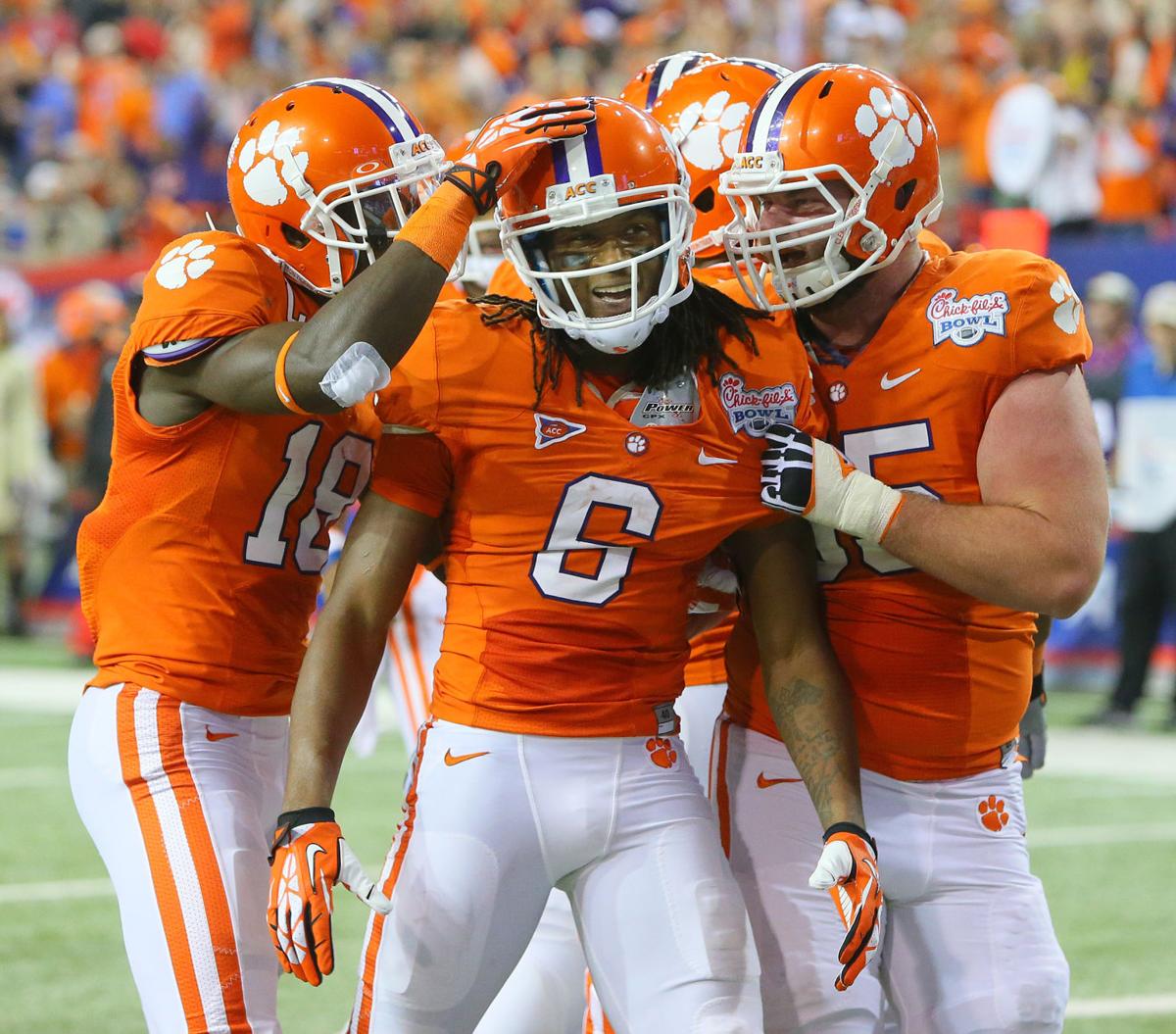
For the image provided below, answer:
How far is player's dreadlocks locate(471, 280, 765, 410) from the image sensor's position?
9.67 feet

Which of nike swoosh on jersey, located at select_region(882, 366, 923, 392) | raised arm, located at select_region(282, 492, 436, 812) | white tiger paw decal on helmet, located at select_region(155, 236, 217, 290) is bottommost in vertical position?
raised arm, located at select_region(282, 492, 436, 812)

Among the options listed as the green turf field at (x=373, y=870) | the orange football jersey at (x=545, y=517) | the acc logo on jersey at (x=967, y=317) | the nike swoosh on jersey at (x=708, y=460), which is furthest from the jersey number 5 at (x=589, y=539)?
the green turf field at (x=373, y=870)

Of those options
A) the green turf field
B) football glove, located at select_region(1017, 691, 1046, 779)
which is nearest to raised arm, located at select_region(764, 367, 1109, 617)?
football glove, located at select_region(1017, 691, 1046, 779)

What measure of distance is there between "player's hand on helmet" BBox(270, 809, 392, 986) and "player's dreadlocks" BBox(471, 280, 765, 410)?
2.42ft

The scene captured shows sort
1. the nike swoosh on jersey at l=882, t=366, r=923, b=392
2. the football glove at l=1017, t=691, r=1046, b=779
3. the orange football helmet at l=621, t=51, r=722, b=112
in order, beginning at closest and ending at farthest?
the nike swoosh on jersey at l=882, t=366, r=923, b=392 → the football glove at l=1017, t=691, r=1046, b=779 → the orange football helmet at l=621, t=51, r=722, b=112

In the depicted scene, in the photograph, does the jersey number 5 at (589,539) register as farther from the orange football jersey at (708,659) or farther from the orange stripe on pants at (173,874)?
the orange football jersey at (708,659)

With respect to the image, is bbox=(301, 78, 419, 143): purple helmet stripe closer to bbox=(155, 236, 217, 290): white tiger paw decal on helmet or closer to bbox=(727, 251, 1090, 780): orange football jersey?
bbox=(155, 236, 217, 290): white tiger paw decal on helmet

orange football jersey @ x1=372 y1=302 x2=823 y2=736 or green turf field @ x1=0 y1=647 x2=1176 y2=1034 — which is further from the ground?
orange football jersey @ x1=372 y1=302 x2=823 y2=736

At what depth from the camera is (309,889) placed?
2637 millimetres

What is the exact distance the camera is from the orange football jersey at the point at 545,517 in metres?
2.89

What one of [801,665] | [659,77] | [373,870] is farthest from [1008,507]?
[373,870]

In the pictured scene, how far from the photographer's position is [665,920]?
2.78 metres

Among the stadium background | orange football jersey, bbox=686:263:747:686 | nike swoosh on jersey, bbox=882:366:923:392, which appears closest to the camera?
nike swoosh on jersey, bbox=882:366:923:392

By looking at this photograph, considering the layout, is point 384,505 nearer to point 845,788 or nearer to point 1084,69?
point 845,788
